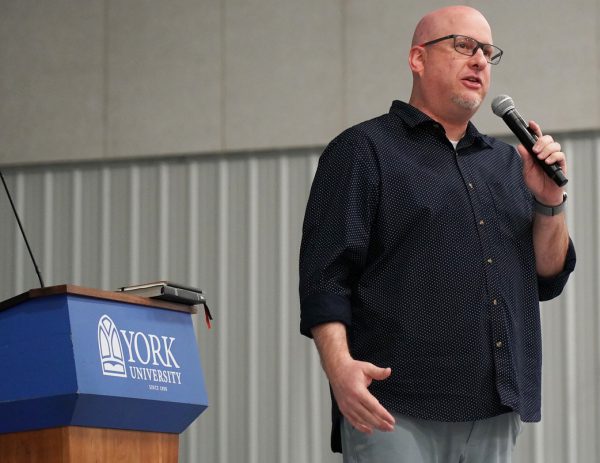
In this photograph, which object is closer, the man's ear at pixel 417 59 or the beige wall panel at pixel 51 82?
the man's ear at pixel 417 59

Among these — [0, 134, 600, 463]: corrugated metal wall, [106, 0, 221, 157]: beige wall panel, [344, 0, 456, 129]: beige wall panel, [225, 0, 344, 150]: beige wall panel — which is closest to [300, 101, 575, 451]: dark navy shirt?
[0, 134, 600, 463]: corrugated metal wall

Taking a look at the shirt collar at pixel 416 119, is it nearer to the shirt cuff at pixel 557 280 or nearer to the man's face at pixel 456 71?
the man's face at pixel 456 71

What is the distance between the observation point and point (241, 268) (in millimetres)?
6062

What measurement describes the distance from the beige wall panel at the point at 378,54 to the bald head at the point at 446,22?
3.12 meters

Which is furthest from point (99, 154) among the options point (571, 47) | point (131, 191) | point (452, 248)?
point (452, 248)

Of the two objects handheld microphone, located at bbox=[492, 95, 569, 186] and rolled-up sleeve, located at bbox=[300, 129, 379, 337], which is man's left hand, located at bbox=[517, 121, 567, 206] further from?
rolled-up sleeve, located at bbox=[300, 129, 379, 337]

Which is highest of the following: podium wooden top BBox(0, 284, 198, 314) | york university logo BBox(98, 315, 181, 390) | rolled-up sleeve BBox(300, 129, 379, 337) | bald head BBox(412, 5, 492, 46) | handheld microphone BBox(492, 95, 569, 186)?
bald head BBox(412, 5, 492, 46)

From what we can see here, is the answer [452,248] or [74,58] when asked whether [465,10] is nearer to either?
[452,248]

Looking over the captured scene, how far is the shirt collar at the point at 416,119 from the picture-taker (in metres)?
2.61

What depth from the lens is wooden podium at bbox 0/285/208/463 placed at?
2809mm

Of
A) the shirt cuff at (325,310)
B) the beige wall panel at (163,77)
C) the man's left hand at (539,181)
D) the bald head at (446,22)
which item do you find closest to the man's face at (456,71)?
the bald head at (446,22)

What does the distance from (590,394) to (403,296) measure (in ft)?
10.9

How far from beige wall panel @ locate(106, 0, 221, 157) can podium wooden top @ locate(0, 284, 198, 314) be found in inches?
120

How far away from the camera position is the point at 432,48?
2.69 metres
